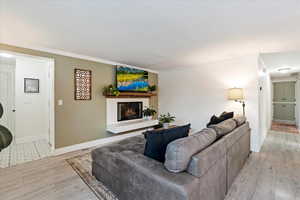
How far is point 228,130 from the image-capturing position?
2.18 metres

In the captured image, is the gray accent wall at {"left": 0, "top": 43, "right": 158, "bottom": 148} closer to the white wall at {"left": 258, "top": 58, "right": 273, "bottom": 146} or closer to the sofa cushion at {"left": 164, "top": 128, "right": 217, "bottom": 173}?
the sofa cushion at {"left": 164, "top": 128, "right": 217, "bottom": 173}

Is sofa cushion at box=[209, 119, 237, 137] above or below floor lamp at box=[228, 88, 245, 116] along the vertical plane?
below

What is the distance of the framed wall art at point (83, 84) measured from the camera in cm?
351

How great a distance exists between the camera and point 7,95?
3.79 meters

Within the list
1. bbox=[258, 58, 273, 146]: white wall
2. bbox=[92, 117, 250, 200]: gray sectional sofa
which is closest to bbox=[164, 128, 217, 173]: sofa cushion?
bbox=[92, 117, 250, 200]: gray sectional sofa

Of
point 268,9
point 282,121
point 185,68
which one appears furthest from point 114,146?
point 282,121

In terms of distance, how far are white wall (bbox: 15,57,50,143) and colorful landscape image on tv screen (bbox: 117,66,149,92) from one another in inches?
71.4

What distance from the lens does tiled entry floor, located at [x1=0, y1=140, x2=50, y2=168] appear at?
283 centimetres

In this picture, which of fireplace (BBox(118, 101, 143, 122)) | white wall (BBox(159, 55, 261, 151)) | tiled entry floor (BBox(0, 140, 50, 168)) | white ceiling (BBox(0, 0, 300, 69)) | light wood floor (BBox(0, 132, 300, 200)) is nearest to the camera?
white ceiling (BBox(0, 0, 300, 69))

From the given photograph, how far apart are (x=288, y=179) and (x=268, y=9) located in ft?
7.81

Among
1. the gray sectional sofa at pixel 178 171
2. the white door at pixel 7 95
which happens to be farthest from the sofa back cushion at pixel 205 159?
the white door at pixel 7 95

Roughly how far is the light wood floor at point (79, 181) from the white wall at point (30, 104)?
5.57ft

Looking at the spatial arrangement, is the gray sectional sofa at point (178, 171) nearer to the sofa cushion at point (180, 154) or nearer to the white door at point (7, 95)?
the sofa cushion at point (180, 154)

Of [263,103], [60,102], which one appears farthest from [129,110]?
[263,103]
